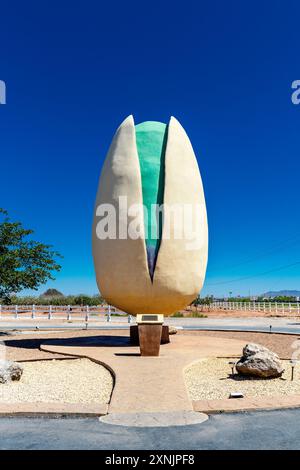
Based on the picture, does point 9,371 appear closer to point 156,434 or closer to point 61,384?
point 61,384

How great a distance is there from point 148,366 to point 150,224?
4.67 m

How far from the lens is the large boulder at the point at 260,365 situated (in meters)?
9.13

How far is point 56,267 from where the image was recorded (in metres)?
21.2

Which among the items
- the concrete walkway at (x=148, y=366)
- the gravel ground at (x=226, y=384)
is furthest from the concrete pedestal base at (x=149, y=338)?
the gravel ground at (x=226, y=384)

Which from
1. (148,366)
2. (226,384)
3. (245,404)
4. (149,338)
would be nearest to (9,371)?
(148,366)

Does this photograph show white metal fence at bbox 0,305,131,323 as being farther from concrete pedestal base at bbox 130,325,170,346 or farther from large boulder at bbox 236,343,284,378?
large boulder at bbox 236,343,284,378

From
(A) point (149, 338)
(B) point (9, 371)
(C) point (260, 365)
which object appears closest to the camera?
(B) point (9, 371)

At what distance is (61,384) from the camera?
28.6ft

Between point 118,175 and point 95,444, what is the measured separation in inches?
382

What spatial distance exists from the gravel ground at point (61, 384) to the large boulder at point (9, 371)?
131 mm

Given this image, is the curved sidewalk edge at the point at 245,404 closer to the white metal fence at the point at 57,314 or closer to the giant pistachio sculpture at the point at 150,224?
the giant pistachio sculpture at the point at 150,224

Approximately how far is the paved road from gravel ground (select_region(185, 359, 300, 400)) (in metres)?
1.85
